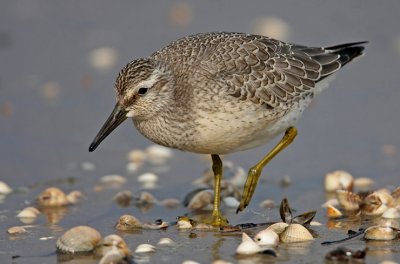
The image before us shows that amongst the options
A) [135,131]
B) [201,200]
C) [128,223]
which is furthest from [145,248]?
[135,131]

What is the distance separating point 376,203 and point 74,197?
3.12 m

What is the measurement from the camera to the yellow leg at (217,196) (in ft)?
29.3

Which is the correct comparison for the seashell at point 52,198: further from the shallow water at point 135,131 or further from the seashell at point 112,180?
the seashell at point 112,180

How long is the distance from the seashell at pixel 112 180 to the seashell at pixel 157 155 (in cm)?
75

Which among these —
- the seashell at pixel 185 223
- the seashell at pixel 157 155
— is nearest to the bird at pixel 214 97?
the seashell at pixel 185 223

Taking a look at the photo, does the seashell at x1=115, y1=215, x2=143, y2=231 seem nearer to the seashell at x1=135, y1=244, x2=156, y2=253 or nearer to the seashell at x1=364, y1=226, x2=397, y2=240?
the seashell at x1=135, y1=244, x2=156, y2=253

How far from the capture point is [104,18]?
50.5 feet

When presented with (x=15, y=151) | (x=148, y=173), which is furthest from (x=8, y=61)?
(x=148, y=173)

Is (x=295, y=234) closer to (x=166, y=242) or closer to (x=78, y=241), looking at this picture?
(x=166, y=242)

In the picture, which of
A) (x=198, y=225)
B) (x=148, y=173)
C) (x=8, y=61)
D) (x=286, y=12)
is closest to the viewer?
(x=198, y=225)

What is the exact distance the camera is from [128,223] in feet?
28.4

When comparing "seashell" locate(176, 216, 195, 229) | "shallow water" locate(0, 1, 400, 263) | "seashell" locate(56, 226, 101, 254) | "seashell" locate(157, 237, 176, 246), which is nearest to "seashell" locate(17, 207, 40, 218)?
"shallow water" locate(0, 1, 400, 263)

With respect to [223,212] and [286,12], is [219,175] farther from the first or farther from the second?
[286,12]

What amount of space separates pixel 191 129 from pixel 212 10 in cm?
678
